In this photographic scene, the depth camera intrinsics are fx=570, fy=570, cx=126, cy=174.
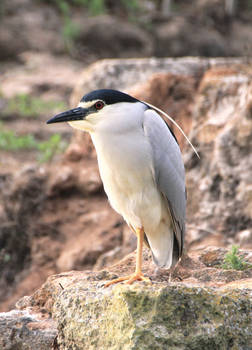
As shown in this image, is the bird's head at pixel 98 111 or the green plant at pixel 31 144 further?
the green plant at pixel 31 144

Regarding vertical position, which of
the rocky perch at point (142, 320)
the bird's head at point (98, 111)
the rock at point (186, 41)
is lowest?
the rock at point (186, 41)

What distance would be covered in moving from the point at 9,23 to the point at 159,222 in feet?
42.7

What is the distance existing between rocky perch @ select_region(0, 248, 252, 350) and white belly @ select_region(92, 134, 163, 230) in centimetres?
65

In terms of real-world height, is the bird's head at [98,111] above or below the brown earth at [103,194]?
above

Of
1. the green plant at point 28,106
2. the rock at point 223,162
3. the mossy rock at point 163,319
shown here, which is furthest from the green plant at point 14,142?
the mossy rock at point 163,319

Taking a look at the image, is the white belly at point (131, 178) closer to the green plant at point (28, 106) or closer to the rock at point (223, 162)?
the rock at point (223, 162)

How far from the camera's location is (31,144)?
10086mm

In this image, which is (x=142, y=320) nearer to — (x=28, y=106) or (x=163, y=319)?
(x=163, y=319)

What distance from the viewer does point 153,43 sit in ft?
53.9

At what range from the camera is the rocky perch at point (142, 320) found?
Answer: 286 centimetres

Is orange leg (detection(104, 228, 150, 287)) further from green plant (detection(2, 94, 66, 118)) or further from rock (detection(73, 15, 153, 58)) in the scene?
rock (detection(73, 15, 153, 58))

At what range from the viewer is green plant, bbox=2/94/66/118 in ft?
37.7

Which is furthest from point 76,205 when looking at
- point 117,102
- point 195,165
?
point 117,102

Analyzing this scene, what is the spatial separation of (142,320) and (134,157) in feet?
3.73
